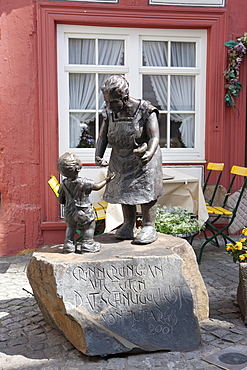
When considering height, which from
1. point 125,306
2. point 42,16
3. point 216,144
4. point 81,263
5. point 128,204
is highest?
point 42,16

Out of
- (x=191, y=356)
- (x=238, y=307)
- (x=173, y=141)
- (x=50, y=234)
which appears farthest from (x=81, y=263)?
(x=173, y=141)

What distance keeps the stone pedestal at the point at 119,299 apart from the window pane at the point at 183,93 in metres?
3.79

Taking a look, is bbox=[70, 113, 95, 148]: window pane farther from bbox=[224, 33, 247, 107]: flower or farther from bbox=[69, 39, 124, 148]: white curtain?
bbox=[224, 33, 247, 107]: flower

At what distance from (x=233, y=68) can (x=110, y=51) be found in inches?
68.2

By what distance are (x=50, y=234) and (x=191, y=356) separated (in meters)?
3.48

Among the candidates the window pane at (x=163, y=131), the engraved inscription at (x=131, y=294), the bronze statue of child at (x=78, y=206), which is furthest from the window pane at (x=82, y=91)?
the engraved inscription at (x=131, y=294)

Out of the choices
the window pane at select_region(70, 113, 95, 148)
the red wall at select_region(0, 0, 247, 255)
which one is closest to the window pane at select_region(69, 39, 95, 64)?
the red wall at select_region(0, 0, 247, 255)

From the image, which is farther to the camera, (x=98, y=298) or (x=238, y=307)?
(x=238, y=307)

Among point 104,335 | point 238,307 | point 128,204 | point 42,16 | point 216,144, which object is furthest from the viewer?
point 216,144

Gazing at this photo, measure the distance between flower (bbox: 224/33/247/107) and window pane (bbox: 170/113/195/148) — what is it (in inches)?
24.2

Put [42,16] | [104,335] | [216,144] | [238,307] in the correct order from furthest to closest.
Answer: [216,144] < [42,16] < [238,307] < [104,335]

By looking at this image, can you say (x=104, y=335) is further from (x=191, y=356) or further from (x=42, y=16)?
(x=42, y=16)

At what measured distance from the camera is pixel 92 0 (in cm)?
609

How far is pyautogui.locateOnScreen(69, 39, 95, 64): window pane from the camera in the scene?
248 inches
